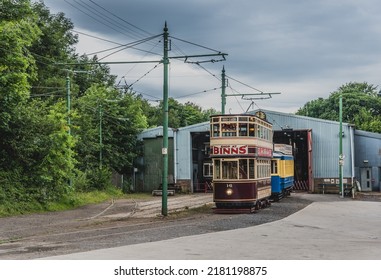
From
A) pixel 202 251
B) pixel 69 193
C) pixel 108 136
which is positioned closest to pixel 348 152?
pixel 108 136

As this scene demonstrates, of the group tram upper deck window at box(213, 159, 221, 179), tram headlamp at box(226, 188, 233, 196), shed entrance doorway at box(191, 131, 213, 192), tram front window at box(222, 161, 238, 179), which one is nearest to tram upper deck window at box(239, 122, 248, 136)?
tram front window at box(222, 161, 238, 179)

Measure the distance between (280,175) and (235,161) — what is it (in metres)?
10.5

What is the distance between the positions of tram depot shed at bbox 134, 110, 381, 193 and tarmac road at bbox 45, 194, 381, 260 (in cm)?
2327

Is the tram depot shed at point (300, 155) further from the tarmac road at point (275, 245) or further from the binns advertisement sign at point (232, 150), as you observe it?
the tarmac road at point (275, 245)

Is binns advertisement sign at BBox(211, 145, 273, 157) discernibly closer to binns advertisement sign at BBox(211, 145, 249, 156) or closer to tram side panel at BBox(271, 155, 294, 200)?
binns advertisement sign at BBox(211, 145, 249, 156)

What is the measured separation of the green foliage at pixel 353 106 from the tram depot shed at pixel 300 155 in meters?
22.7

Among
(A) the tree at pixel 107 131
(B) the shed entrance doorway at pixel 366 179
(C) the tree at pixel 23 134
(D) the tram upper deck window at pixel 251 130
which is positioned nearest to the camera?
(D) the tram upper deck window at pixel 251 130

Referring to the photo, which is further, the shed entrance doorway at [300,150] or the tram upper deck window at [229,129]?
the shed entrance doorway at [300,150]

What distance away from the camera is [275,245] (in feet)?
47.0

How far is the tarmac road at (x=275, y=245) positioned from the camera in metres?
12.1

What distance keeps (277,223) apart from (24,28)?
54.4 ft

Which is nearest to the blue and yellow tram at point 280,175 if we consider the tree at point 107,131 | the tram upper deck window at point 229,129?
the tram upper deck window at point 229,129

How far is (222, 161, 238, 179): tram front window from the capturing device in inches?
947

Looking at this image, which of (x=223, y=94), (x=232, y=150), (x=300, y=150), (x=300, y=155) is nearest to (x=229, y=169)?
(x=232, y=150)
